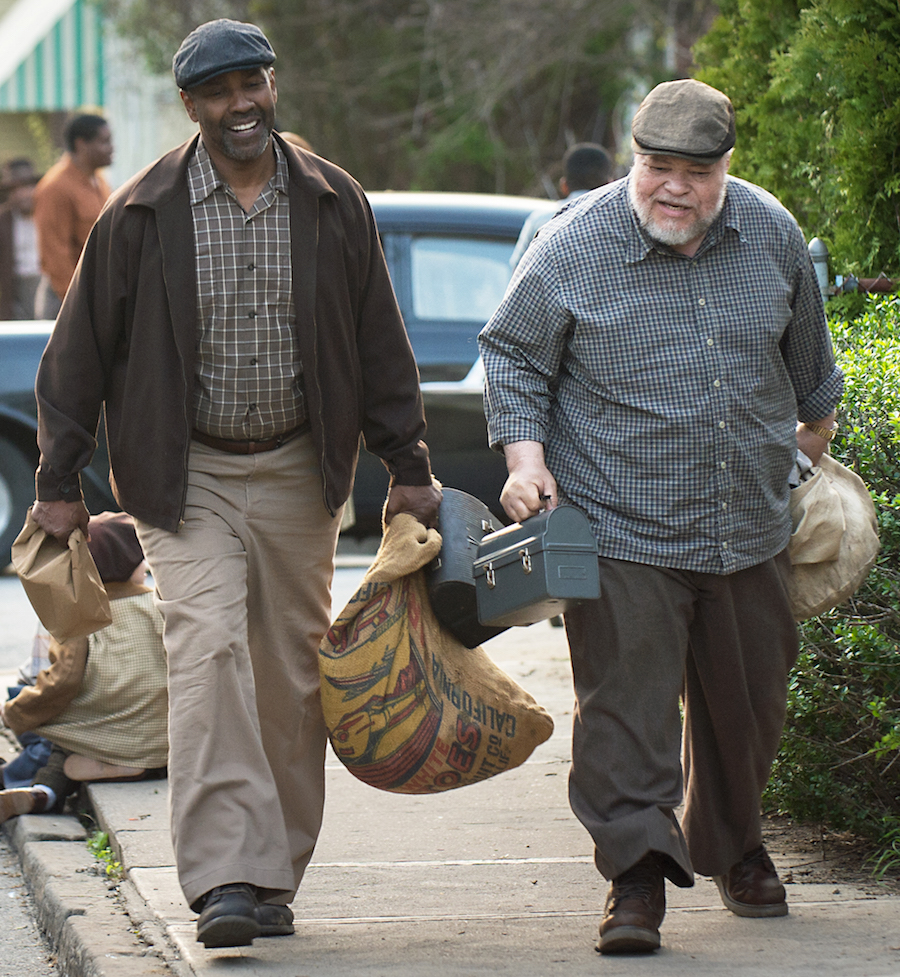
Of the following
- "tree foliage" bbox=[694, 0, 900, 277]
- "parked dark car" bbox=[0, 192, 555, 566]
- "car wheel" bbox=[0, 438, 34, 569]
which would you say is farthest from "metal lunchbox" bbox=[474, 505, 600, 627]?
"car wheel" bbox=[0, 438, 34, 569]

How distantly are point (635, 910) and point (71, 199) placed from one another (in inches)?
301

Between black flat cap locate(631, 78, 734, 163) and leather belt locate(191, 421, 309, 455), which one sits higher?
black flat cap locate(631, 78, 734, 163)

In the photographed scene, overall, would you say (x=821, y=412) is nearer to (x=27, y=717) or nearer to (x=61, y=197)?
(x=27, y=717)

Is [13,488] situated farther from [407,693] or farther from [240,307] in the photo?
[407,693]

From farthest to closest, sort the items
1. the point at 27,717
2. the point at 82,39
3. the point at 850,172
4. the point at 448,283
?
the point at 82,39 → the point at 448,283 → the point at 27,717 → the point at 850,172

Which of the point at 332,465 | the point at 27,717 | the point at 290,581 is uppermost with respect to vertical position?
the point at 332,465

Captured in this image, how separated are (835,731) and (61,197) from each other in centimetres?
731

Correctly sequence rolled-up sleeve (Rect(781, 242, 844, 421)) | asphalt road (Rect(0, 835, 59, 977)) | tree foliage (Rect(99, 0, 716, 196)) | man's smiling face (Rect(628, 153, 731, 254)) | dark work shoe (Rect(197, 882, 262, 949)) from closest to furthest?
dark work shoe (Rect(197, 882, 262, 949))
man's smiling face (Rect(628, 153, 731, 254))
rolled-up sleeve (Rect(781, 242, 844, 421))
asphalt road (Rect(0, 835, 59, 977))
tree foliage (Rect(99, 0, 716, 196))

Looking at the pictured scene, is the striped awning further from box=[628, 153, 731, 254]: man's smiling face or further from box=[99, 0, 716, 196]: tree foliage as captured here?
box=[628, 153, 731, 254]: man's smiling face

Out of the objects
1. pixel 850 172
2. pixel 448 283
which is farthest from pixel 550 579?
pixel 448 283

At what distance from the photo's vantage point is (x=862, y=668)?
12.2 feet

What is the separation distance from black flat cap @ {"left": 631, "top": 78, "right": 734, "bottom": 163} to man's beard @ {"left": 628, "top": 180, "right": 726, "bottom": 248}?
113mm

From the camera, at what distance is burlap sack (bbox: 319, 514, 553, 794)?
354 cm

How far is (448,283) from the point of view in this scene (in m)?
8.42
